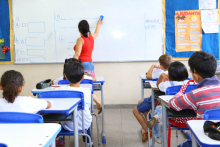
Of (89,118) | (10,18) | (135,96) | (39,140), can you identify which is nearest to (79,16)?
(10,18)

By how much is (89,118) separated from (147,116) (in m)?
0.88

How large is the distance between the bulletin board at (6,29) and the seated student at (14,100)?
3101 mm

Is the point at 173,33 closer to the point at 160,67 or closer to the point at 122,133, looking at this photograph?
the point at 160,67

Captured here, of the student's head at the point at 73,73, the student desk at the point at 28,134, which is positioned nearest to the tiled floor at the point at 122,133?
the student's head at the point at 73,73

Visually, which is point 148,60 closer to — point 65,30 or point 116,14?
point 116,14

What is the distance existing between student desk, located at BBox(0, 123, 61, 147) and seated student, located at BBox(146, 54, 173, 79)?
6.61 ft

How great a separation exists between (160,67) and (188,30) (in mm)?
1532

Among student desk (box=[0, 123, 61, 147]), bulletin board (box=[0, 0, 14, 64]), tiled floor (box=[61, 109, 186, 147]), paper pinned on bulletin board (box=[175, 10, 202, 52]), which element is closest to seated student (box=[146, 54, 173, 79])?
tiled floor (box=[61, 109, 186, 147])

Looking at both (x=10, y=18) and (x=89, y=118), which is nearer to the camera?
(x=89, y=118)

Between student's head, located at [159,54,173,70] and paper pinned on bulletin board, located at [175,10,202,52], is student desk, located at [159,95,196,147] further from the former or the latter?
paper pinned on bulletin board, located at [175,10,202,52]

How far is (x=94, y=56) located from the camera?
4.23m

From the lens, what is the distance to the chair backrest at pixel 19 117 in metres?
1.24

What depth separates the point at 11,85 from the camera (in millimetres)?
1453

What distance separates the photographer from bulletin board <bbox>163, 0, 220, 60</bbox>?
4.08 m
